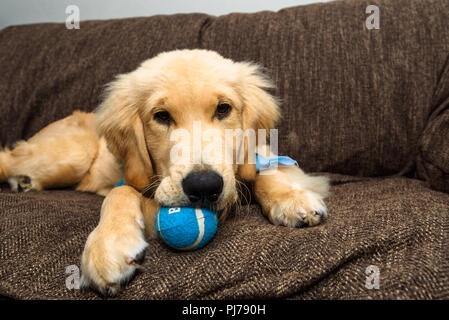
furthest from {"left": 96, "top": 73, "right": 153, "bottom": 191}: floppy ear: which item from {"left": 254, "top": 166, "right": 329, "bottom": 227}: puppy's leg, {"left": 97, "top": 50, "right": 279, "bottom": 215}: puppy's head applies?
{"left": 254, "top": 166, "right": 329, "bottom": 227}: puppy's leg

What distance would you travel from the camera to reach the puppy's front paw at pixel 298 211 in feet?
4.28

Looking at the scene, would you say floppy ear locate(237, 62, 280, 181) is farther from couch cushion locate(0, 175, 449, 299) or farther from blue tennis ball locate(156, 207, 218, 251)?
blue tennis ball locate(156, 207, 218, 251)

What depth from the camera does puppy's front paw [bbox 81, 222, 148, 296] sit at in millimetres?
981

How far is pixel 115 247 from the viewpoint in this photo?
41.7 inches

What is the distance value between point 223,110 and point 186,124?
0.72 feet

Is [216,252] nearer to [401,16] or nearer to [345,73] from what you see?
[345,73]

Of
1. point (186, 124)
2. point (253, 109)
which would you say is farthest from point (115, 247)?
point (253, 109)

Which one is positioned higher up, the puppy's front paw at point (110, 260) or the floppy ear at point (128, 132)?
the floppy ear at point (128, 132)

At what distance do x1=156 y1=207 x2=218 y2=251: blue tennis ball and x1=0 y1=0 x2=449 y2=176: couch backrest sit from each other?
→ 135 centimetres

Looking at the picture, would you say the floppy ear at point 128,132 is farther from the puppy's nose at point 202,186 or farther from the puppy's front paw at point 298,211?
the puppy's front paw at point 298,211

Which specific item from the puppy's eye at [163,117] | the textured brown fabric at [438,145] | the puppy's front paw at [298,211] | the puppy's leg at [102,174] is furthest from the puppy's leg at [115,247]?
the textured brown fabric at [438,145]

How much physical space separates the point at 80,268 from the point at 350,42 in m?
2.24

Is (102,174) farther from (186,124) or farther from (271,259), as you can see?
(271,259)

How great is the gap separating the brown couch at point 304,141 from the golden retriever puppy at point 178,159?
0.10m
